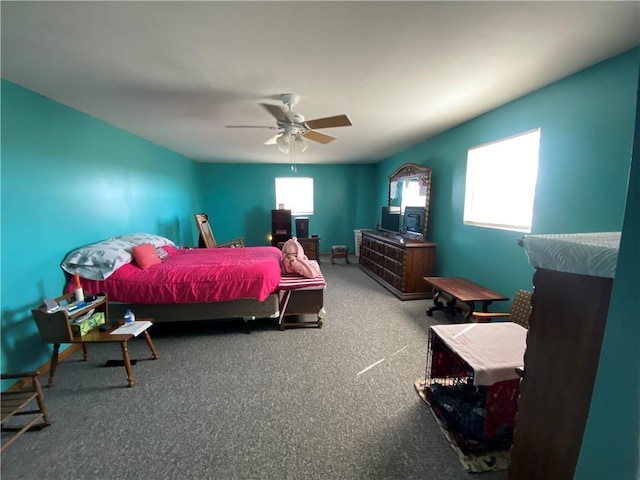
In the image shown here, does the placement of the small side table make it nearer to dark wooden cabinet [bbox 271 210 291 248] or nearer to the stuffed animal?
the stuffed animal

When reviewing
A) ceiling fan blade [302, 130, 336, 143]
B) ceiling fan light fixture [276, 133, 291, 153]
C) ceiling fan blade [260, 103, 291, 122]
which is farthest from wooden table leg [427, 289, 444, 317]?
ceiling fan blade [260, 103, 291, 122]

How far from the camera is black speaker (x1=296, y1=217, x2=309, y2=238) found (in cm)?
602

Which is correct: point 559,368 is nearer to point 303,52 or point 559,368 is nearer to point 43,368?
A: point 303,52

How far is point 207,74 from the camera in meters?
1.89

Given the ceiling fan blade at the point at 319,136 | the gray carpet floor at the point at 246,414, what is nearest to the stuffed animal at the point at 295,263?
the gray carpet floor at the point at 246,414

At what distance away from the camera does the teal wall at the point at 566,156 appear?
1.69m

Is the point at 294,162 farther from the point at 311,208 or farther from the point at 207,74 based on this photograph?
the point at 207,74

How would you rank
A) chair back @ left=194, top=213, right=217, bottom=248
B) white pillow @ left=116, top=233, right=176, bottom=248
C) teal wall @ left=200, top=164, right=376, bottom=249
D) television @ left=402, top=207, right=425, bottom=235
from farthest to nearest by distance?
1. teal wall @ left=200, top=164, right=376, bottom=249
2. chair back @ left=194, top=213, right=217, bottom=248
3. television @ left=402, top=207, right=425, bottom=235
4. white pillow @ left=116, top=233, right=176, bottom=248

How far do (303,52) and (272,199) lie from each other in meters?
4.86

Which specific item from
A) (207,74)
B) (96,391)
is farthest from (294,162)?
(96,391)

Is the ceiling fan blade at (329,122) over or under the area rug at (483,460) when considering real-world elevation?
over

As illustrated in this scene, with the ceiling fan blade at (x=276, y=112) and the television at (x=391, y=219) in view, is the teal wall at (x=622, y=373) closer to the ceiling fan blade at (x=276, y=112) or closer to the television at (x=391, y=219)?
the ceiling fan blade at (x=276, y=112)

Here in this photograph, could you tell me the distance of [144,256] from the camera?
2.76 m

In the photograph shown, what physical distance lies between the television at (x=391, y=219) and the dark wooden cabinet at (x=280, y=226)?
221 cm
